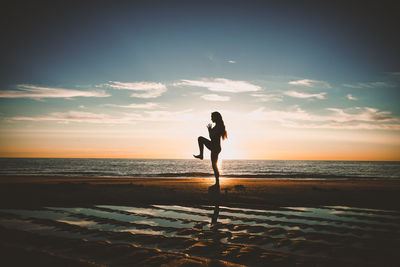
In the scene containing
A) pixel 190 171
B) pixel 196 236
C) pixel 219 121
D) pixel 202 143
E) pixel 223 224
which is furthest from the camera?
pixel 190 171

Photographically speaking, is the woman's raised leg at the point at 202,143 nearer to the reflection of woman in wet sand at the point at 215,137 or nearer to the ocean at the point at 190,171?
the reflection of woman in wet sand at the point at 215,137

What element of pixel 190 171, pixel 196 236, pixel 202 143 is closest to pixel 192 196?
pixel 202 143

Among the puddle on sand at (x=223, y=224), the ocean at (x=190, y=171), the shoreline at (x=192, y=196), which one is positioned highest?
the puddle on sand at (x=223, y=224)

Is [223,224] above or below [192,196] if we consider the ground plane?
above

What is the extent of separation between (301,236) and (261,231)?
2.64 ft

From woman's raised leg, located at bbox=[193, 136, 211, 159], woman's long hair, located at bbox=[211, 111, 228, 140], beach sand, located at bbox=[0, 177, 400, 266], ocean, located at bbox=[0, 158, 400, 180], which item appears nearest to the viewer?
beach sand, located at bbox=[0, 177, 400, 266]

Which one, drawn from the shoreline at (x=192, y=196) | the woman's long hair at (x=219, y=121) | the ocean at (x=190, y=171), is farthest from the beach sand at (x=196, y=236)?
the ocean at (x=190, y=171)

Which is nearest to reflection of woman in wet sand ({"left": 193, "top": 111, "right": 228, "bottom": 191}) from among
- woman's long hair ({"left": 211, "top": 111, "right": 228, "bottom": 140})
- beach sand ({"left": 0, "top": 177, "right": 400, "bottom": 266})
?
woman's long hair ({"left": 211, "top": 111, "right": 228, "bottom": 140})

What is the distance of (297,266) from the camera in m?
2.90

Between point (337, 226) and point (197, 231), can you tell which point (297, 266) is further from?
point (337, 226)

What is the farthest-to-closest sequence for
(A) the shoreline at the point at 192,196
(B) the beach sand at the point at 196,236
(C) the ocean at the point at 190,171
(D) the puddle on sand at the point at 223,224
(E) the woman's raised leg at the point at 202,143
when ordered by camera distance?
(C) the ocean at the point at 190,171, (E) the woman's raised leg at the point at 202,143, (A) the shoreline at the point at 192,196, (D) the puddle on sand at the point at 223,224, (B) the beach sand at the point at 196,236

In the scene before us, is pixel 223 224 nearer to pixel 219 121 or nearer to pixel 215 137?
pixel 215 137

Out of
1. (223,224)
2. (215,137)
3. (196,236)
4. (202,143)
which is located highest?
(215,137)

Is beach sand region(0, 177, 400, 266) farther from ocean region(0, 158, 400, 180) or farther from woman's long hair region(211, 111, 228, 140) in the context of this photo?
ocean region(0, 158, 400, 180)
